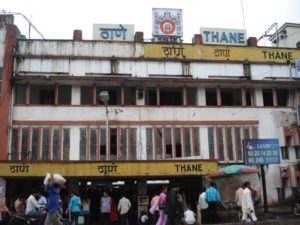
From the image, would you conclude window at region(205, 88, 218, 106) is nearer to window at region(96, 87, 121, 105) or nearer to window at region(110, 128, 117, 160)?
window at region(96, 87, 121, 105)

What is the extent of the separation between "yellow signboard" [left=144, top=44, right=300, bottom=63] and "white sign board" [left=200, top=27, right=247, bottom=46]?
126 centimetres

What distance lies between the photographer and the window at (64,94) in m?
29.8

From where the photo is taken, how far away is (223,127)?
30.2 m

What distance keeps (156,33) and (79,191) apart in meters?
13.1

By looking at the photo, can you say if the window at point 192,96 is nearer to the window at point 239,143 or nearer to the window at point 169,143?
the window at point 169,143

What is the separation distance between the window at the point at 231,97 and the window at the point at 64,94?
34.2 ft

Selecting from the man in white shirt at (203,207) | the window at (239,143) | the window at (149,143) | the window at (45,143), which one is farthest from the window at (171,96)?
the man in white shirt at (203,207)

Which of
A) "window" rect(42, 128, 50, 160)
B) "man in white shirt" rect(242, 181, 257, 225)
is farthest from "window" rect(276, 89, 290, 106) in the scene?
"man in white shirt" rect(242, 181, 257, 225)

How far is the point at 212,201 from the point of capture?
19406mm

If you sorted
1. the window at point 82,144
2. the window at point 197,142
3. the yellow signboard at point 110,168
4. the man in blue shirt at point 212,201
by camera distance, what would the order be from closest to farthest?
the man in blue shirt at point 212,201 < the yellow signboard at point 110,168 < the window at point 82,144 < the window at point 197,142

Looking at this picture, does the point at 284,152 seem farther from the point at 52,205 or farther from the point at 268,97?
the point at 52,205

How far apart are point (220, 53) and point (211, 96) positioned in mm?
3277

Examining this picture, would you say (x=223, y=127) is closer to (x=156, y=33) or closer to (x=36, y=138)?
(x=156, y=33)

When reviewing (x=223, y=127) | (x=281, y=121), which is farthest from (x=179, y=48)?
(x=281, y=121)
